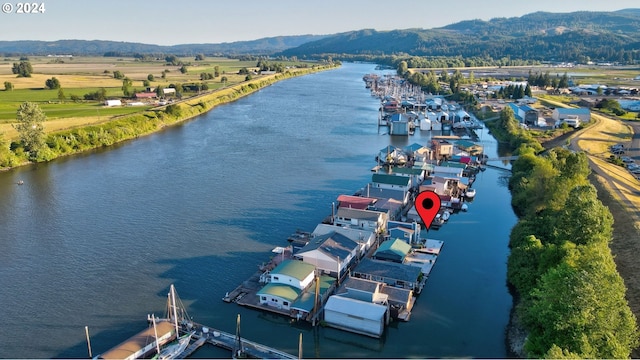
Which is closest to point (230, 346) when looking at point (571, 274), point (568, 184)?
point (571, 274)

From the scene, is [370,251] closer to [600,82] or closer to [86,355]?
[86,355]

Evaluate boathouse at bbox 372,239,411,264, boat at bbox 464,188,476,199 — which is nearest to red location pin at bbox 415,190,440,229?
boathouse at bbox 372,239,411,264

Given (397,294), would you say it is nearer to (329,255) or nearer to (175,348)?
(329,255)

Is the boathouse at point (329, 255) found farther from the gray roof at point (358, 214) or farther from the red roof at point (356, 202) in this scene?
the red roof at point (356, 202)

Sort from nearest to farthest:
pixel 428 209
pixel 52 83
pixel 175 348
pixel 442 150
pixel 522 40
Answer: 1. pixel 175 348
2. pixel 428 209
3. pixel 442 150
4. pixel 52 83
5. pixel 522 40

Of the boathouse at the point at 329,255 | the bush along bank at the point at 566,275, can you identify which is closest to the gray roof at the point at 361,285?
the boathouse at the point at 329,255

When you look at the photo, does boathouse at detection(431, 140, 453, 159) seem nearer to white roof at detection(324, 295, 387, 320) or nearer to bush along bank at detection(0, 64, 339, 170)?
white roof at detection(324, 295, 387, 320)

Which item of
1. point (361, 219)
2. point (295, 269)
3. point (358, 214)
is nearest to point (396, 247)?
point (361, 219)
